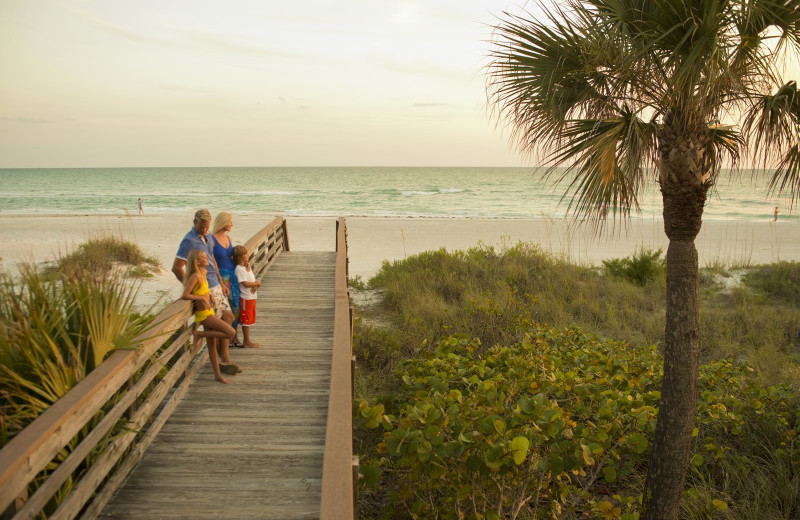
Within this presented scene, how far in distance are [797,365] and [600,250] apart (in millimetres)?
14496

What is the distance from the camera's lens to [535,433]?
4027 mm

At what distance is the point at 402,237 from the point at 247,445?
67.9 feet

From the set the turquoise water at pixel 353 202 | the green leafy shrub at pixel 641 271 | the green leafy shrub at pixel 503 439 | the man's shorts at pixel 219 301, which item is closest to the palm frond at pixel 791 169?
the green leafy shrub at pixel 503 439

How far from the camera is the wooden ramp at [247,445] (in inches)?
142

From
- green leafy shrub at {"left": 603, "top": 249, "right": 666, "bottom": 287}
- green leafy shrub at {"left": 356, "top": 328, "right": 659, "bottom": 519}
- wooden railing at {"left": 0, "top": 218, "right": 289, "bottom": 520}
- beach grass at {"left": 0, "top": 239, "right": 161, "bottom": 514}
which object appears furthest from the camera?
green leafy shrub at {"left": 603, "top": 249, "right": 666, "bottom": 287}

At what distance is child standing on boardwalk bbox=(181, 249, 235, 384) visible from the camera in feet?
17.3

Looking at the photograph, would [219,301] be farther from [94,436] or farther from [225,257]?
[94,436]

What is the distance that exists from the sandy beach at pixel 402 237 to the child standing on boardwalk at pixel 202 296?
9.86 m

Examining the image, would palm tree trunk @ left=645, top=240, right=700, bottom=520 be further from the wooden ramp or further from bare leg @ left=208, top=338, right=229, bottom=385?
bare leg @ left=208, top=338, right=229, bottom=385

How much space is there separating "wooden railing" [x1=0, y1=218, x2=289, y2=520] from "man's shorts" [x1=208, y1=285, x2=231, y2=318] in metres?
0.55

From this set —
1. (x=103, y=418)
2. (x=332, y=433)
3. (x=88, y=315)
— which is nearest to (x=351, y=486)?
(x=332, y=433)

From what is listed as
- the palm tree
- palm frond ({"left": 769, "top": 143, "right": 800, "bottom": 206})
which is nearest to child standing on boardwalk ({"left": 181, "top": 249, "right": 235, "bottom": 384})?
the palm tree

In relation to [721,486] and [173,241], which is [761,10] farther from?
[173,241]

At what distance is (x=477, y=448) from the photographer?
4.03 m
